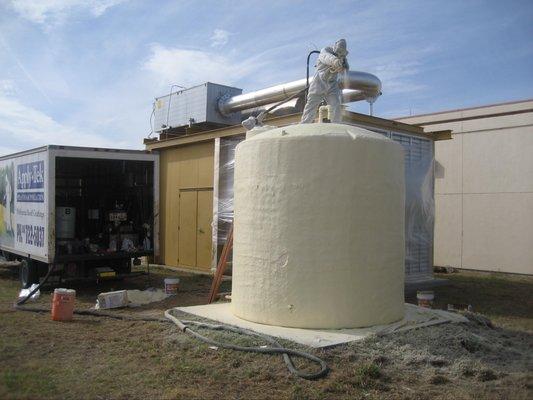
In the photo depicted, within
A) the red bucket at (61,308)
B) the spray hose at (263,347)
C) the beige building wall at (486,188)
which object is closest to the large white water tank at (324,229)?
the spray hose at (263,347)

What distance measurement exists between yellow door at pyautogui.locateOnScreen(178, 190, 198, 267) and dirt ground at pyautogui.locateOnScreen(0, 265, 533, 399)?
23.0 feet

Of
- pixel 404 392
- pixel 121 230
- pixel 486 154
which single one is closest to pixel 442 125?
pixel 486 154

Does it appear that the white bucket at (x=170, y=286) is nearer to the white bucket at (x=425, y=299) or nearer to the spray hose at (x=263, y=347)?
the spray hose at (x=263, y=347)

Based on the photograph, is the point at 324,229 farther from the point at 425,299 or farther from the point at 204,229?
the point at 204,229

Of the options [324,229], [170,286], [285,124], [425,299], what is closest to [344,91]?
[285,124]

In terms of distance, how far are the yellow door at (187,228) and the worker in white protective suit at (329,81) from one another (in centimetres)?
697

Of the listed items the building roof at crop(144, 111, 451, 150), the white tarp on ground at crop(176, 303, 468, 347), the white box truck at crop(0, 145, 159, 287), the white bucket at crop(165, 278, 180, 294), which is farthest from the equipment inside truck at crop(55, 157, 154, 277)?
the white tarp on ground at crop(176, 303, 468, 347)

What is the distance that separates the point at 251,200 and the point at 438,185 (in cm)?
1149

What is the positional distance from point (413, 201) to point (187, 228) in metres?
6.31

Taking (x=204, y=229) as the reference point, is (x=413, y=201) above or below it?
above

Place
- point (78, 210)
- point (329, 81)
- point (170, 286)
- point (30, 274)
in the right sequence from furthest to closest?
point (78, 210) < point (30, 274) < point (170, 286) < point (329, 81)

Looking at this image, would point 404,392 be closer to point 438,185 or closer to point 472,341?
point 472,341

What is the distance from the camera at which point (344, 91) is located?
12812mm

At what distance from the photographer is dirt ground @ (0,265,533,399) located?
5.09 m
